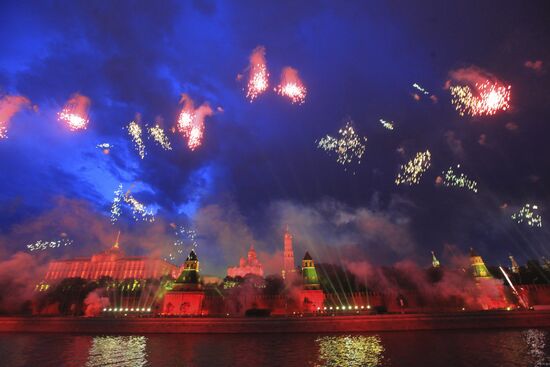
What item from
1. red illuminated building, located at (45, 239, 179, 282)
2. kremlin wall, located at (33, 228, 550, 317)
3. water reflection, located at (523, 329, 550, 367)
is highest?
red illuminated building, located at (45, 239, 179, 282)

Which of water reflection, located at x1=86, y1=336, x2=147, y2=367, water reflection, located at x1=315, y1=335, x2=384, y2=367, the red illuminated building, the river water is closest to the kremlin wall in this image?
water reflection, located at x1=86, y1=336, x2=147, y2=367

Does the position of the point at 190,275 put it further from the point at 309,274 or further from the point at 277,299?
the point at 309,274

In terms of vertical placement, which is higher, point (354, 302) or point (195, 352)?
point (354, 302)

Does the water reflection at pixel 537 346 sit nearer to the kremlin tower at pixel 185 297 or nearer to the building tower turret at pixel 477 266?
the building tower turret at pixel 477 266

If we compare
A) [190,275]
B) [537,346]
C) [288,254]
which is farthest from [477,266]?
[288,254]

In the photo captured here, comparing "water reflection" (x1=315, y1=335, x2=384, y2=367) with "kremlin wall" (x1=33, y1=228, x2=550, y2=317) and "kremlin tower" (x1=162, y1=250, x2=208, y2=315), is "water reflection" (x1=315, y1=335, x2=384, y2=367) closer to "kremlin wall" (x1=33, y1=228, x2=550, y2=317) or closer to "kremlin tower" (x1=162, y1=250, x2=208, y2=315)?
"kremlin wall" (x1=33, y1=228, x2=550, y2=317)

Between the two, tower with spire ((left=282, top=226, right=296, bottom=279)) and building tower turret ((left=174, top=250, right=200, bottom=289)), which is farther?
tower with spire ((left=282, top=226, right=296, bottom=279))

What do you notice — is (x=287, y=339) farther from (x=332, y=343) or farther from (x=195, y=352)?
(x=195, y=352)

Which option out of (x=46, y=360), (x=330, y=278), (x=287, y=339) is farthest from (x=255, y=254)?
(x=46, y=360)
